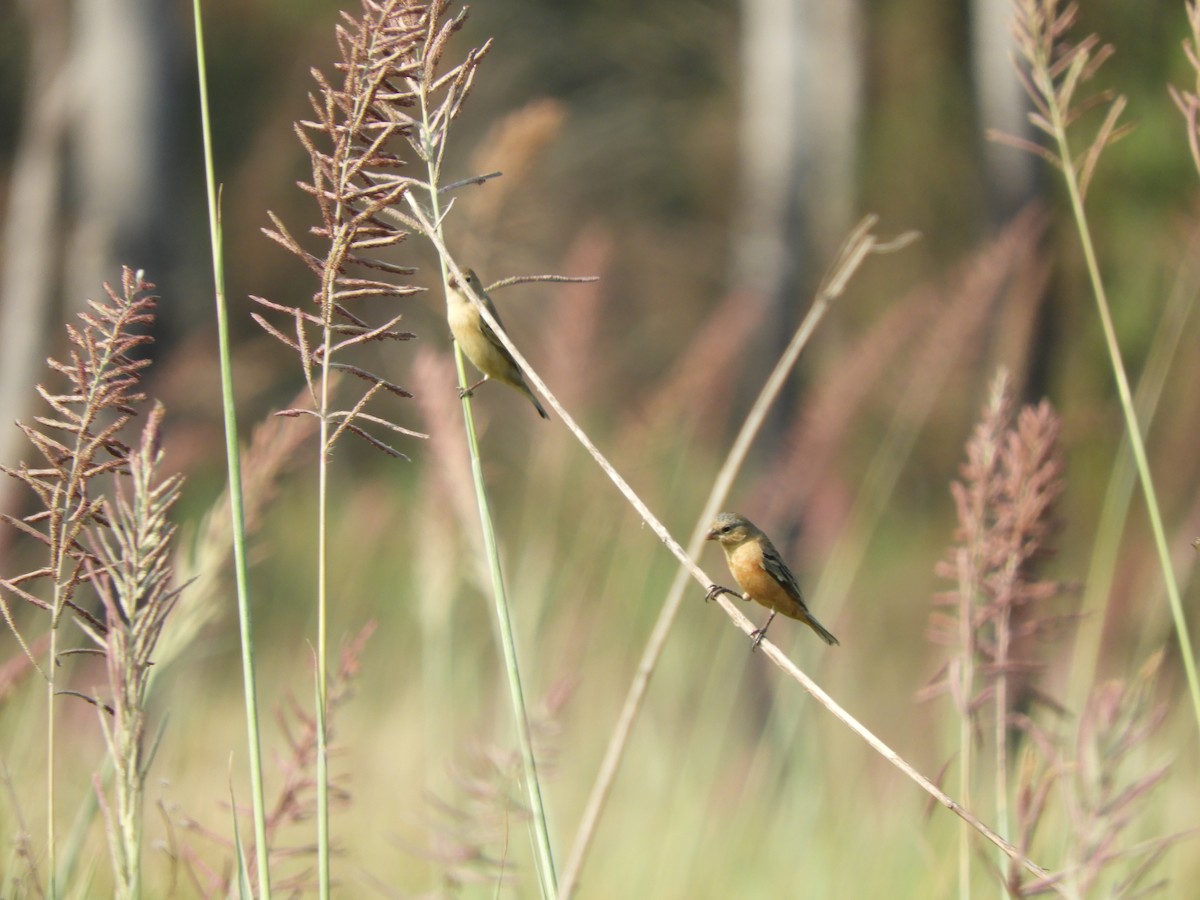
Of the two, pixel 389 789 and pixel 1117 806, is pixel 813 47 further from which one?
pixel 1117 806

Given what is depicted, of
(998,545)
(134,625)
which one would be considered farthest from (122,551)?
(998,545)

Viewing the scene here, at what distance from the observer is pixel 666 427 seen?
11.8 ft

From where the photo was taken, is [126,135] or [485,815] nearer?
[485,815]

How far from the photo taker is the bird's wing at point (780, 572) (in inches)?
94.7

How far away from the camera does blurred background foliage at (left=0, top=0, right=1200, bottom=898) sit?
120 inches

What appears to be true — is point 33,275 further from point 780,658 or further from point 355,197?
point 780,658

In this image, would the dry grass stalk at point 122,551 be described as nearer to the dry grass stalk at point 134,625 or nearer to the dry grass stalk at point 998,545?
the dry grass stalk at point 134,625

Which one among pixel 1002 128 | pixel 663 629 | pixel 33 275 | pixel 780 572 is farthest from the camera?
pixel 33 275

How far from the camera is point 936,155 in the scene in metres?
12.9

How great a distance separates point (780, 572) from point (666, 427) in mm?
1205

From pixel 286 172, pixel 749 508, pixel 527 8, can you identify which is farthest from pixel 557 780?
pixel 527 8

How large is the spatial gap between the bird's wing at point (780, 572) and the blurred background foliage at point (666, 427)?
1.45 ft

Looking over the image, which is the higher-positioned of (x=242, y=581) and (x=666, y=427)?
(x=242, y=581)

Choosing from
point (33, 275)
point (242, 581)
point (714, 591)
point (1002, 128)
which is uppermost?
point (1002, 128)
